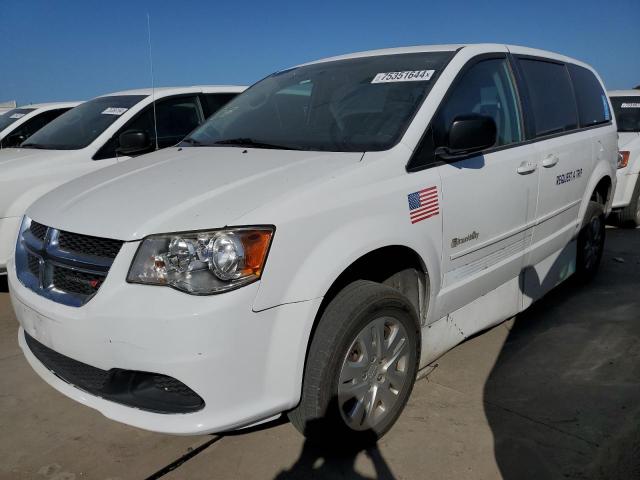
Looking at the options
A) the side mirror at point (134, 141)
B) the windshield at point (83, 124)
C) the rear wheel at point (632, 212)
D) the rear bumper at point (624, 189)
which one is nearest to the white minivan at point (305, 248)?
the side mirror at point (134, 141)

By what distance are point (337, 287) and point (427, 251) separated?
19.5 inches

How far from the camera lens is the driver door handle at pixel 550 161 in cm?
346

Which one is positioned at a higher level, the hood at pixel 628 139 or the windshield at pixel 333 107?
the windshield at pixel 333 107

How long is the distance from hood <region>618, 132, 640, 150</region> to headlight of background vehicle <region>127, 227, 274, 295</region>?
6.32 meters

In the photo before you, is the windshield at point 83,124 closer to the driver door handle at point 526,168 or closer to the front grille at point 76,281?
the front grille at point 76,281

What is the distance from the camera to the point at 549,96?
3814mm

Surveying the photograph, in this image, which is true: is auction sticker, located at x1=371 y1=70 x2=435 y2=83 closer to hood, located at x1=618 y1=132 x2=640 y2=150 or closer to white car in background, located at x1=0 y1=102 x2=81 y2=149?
hood, located at x1=618 y1=132 x2=640 y2=150

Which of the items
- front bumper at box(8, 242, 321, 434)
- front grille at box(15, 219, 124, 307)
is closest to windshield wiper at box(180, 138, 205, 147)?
front grille at box(15, 219, 124, 307)

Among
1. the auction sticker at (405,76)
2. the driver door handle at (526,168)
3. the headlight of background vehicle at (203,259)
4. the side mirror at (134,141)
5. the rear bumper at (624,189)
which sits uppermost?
the auction sticker at (405,76)

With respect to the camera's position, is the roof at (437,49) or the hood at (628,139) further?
the hood at (628,139)

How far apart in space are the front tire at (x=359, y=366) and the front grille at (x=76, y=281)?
0.87 meters

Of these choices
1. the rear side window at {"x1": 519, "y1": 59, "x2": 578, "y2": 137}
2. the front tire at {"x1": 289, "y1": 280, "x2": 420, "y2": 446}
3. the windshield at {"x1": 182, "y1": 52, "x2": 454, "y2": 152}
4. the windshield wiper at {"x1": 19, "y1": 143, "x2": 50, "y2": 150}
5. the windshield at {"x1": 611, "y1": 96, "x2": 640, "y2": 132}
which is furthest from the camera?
the windshield at {"x1": 611, "y1": 96, "x2": 640, "y2": 132}

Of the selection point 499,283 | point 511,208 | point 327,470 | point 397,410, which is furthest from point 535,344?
point 327,470

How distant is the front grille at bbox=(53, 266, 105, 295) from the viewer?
2133mm
